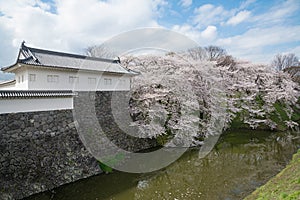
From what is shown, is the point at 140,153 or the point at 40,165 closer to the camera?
the point at 40,165

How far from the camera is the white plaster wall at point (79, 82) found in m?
9.38

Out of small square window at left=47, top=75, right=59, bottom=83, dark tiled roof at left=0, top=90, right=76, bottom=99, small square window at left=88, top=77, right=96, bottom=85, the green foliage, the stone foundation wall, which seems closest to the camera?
the stone foundation wall

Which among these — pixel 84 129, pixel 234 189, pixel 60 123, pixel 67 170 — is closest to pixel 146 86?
pixel 84 129

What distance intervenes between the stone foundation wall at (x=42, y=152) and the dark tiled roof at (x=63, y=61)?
6.42ft

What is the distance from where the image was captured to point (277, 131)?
17328 millimetres

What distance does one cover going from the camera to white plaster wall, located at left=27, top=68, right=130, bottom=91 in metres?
9.38

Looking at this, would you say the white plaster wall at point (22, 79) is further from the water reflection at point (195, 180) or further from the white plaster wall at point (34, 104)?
the water reflection at point (195, 180)

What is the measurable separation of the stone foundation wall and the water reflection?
1.50ft

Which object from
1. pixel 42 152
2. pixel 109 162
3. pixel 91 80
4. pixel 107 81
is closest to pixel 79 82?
pixel 91 80

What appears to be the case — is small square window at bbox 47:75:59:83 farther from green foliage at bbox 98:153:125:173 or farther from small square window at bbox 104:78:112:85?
green foliage at bbox 98:153:125:173

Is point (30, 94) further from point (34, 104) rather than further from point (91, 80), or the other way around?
point (91, 80)

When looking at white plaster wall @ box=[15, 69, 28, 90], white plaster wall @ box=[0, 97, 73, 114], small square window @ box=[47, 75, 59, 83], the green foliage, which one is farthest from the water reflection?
white plaster wall @ box=[15, 69, 28, 90]

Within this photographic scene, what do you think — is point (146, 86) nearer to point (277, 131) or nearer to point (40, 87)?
point (40, 87)

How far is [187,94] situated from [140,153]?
4.57 metres
